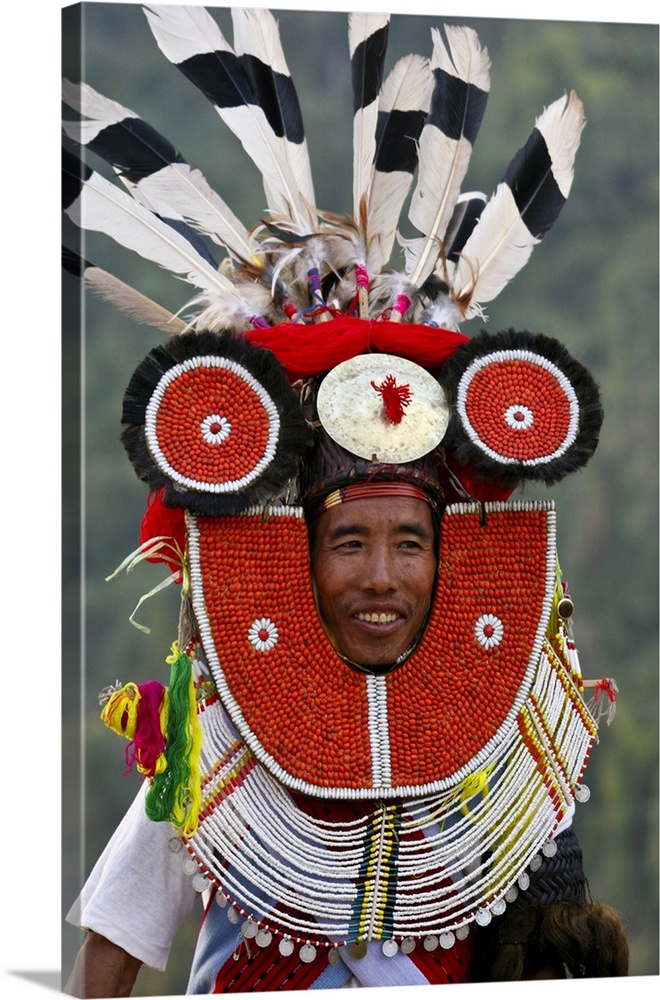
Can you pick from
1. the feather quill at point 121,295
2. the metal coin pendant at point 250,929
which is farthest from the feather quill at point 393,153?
the metal coin pendant at point 250,929

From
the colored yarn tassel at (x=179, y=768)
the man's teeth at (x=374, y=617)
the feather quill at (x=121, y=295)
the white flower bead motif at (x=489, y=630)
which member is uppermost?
the feather quill at (x=121, y=295)

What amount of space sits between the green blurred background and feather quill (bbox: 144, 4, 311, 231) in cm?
6

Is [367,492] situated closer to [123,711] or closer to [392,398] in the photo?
[392,398]

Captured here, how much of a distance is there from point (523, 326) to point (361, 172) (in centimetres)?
58

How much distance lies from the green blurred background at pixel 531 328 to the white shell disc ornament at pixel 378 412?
46cm

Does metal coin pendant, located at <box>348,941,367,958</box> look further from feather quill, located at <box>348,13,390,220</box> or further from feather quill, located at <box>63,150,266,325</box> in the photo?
feather quill, located at <box>348,13,390,220</box>

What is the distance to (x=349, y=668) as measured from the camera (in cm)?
330

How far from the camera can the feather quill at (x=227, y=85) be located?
336cm

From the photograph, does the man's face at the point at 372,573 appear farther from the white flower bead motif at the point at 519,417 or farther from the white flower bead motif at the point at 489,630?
the white flower bead motif at the point at 519,417

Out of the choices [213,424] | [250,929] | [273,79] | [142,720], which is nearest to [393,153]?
[273,79]

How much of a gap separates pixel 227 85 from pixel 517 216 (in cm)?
64

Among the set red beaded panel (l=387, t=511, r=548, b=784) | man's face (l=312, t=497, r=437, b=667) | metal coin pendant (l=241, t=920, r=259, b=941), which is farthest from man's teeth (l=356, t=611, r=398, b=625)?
metal coin pendant (l=241, t=920, r=259, b=941)

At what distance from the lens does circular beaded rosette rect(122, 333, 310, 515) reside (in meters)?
3.15

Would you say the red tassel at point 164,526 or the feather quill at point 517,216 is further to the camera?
the feather quill at point 517,216
